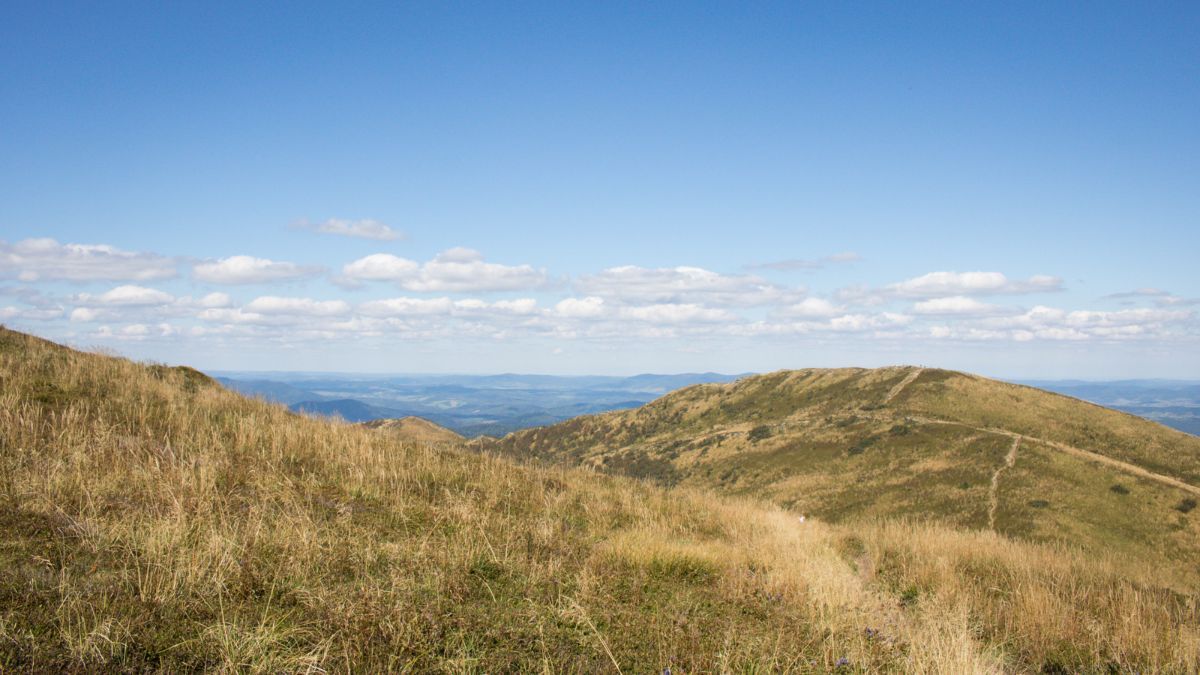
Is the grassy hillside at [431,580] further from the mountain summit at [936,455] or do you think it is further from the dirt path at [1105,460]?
the dirt path at [1105,460]

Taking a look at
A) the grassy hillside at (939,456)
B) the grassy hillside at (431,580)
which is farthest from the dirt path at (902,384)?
the grassy hillside at (431,580)

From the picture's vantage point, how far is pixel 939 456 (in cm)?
8750

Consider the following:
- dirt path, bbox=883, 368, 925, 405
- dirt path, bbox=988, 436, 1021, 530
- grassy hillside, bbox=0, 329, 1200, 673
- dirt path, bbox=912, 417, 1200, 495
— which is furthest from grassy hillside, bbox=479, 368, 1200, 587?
grassy hillside, bbox=0, 329, 1200, 673

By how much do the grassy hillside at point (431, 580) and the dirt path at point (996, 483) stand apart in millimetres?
64689

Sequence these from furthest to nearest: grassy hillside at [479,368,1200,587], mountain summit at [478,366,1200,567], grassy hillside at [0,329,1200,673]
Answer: mountain summit at [478,366,1200,567], grassy hillside at [479,368,1200,587], grassy hillside at [0,329,1200,673]

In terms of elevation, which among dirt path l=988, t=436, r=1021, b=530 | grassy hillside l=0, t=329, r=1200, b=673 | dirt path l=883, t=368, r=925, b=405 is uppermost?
grassy hillside l=0, t=329, r=1200, b=673

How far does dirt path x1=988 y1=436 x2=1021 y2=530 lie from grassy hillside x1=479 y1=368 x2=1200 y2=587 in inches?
8.4

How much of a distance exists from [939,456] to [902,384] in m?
44.7

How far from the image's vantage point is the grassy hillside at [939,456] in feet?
201

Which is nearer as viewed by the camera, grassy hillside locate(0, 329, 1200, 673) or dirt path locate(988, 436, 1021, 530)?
grassy hillside locate(0, 329, 1200, 673)

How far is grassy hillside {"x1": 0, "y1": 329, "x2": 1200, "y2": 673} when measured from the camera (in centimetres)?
448

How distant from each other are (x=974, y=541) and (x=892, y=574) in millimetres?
4489

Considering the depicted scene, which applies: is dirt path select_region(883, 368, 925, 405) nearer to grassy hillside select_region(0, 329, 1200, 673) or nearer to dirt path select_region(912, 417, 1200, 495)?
dirt path select_region(912, 417, 1200, 495)

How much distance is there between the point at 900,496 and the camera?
78125 mm
